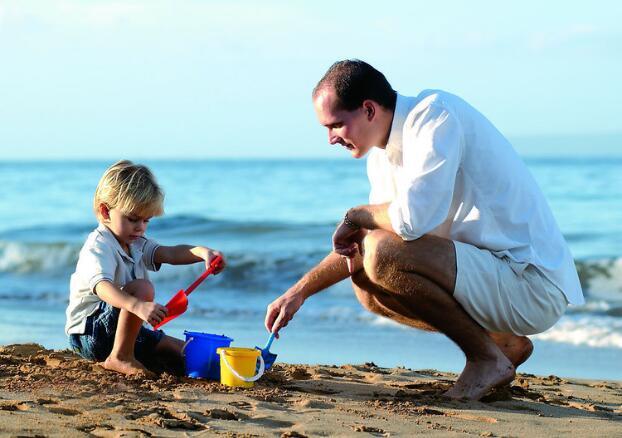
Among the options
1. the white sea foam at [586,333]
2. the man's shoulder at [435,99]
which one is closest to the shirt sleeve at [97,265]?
the man's shoulder at [435,99]

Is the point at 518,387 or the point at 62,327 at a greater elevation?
the point at 518,387

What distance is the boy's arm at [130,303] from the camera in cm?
383

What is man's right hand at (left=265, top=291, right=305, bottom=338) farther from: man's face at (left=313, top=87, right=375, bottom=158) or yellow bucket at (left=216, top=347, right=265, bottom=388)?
man's face at (left=313, top=87, right=375, bottom=158)

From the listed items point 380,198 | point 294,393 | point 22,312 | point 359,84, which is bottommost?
point 22,312

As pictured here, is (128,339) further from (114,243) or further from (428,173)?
(428,173)

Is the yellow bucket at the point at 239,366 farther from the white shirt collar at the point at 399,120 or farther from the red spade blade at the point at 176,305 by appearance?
the white shirt collar at the point at 399,120

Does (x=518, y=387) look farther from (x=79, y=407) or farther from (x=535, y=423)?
(x=79, y=407)

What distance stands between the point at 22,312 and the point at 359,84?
519 centimetres

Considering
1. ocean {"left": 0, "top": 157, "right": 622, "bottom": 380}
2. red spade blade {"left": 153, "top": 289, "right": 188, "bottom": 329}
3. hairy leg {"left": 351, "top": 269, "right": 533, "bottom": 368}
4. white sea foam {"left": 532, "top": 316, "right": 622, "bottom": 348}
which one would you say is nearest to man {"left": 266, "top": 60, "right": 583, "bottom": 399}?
hairy leg {"left": 351, "top": 269, "right": 533, "bottom": 368}

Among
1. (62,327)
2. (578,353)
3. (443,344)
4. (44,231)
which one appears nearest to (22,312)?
(62,327)

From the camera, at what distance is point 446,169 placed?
368 cm

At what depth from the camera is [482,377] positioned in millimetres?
3867

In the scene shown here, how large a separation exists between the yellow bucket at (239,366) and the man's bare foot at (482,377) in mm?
785

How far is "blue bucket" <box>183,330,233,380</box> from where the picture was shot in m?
4.12
